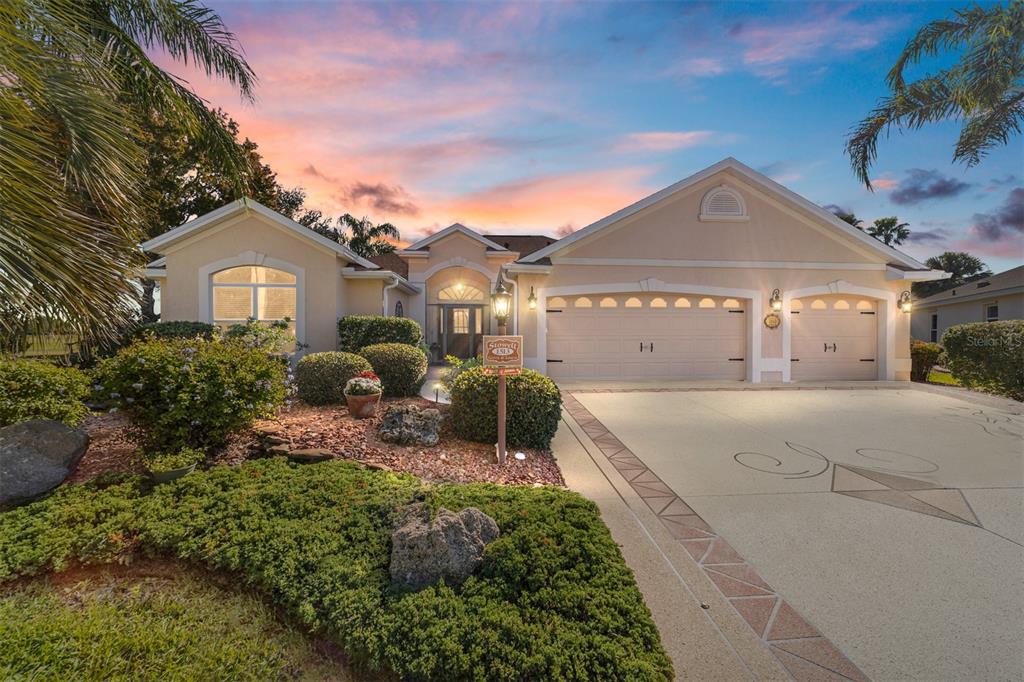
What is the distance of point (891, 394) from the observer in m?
9.78

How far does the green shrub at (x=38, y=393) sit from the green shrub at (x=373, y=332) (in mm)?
5790

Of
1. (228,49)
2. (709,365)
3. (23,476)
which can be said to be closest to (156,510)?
(23,476)

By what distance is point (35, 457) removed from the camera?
3748mm

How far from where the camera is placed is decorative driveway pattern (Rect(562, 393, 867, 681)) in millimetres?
2076

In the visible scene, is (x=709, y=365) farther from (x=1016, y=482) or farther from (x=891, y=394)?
(x=1016, y=482)

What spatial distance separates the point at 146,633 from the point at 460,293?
14528 mm

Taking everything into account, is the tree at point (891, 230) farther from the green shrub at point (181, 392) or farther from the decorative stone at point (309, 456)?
the green shrub at point (181, 392)

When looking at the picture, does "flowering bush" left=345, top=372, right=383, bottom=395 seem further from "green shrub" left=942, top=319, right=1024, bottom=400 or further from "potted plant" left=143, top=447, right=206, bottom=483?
"green shrub" left=942, top=319, right=1024, bottom=400

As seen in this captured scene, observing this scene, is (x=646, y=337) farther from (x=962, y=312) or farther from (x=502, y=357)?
(x=962, y=312)

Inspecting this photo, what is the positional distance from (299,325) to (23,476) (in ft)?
24.9

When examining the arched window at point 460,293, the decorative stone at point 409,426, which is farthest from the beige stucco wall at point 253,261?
the decorative stone at point 409,426

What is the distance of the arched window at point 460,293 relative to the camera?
16.4m

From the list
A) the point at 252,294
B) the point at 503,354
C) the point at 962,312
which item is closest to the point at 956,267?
the point at 962,312

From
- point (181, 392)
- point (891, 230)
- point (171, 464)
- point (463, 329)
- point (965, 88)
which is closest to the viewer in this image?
point (171, 464)
